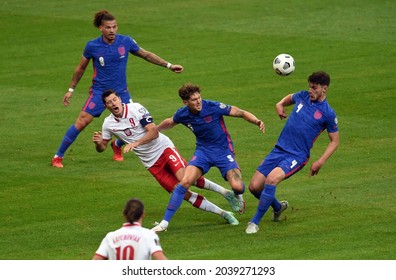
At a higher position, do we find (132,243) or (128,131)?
(132,243)

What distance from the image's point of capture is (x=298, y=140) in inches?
677

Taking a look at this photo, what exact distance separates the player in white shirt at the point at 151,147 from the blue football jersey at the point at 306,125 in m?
1.39

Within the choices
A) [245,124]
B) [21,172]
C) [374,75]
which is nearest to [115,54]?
[21,172]

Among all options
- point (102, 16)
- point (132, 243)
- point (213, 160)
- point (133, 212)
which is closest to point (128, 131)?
point (213, 160)

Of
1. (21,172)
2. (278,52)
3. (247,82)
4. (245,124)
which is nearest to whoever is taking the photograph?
(21,172)

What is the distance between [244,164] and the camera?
70.8 ft

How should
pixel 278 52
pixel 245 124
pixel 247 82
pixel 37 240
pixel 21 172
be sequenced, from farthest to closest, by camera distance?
1. pixel 278 52
2. pixel 247 82
3. pixel 245 124
4. pixel 21 172
5. pixel 37 240

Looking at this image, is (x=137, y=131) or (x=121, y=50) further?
(x=121, y=50)

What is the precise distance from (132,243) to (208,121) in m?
5.86

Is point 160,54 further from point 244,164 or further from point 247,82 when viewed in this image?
point 244,164

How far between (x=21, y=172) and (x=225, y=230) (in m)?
5.51

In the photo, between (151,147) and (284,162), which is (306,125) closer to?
(284,162)

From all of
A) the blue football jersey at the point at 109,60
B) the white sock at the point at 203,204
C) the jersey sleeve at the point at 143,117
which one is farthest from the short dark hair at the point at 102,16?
the white sock at the point at 203,204

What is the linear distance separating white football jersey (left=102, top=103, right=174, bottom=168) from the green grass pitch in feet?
3.24
